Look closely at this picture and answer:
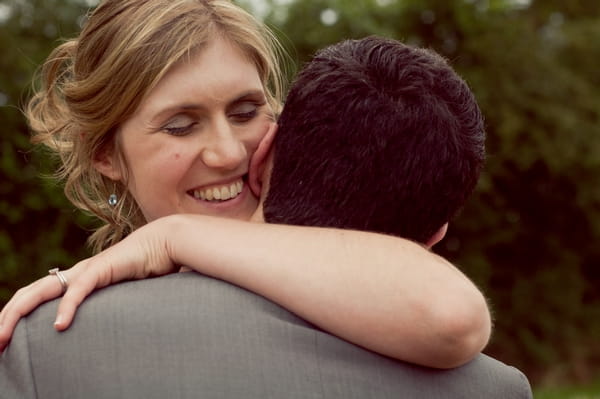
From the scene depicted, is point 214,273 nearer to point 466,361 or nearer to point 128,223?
point 466,361

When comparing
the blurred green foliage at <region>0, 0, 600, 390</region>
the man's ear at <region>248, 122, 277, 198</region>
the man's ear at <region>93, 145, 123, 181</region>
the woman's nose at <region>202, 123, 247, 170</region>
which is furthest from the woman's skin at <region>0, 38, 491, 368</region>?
the blurred green foliage at <region>0, 0, 600, 390</region>

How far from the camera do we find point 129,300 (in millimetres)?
2107

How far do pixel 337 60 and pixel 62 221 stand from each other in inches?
313

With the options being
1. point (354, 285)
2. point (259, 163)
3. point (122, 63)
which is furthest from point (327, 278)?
point (122, 63)

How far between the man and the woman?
0.05 m

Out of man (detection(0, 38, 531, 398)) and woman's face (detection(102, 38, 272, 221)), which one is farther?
woman's face (detection(102, 38, 272, 221))

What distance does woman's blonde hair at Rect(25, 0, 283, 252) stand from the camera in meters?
3.20

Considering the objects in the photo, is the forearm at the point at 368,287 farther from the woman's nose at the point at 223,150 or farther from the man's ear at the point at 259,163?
the woman's nose at the point at 223,150

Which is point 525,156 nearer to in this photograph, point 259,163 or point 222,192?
point 222,192

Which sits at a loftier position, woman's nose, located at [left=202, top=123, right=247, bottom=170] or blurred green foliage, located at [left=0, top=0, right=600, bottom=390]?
woman's nose, located at [left=202, top=123, right=247, bottom=170]

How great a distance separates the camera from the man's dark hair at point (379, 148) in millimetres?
2295

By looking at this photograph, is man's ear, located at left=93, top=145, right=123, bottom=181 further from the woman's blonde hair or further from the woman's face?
the woman's face

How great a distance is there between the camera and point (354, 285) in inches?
84.6

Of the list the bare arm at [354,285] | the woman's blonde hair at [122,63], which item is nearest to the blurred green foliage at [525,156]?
the woman's blonde hair at [122,63]
